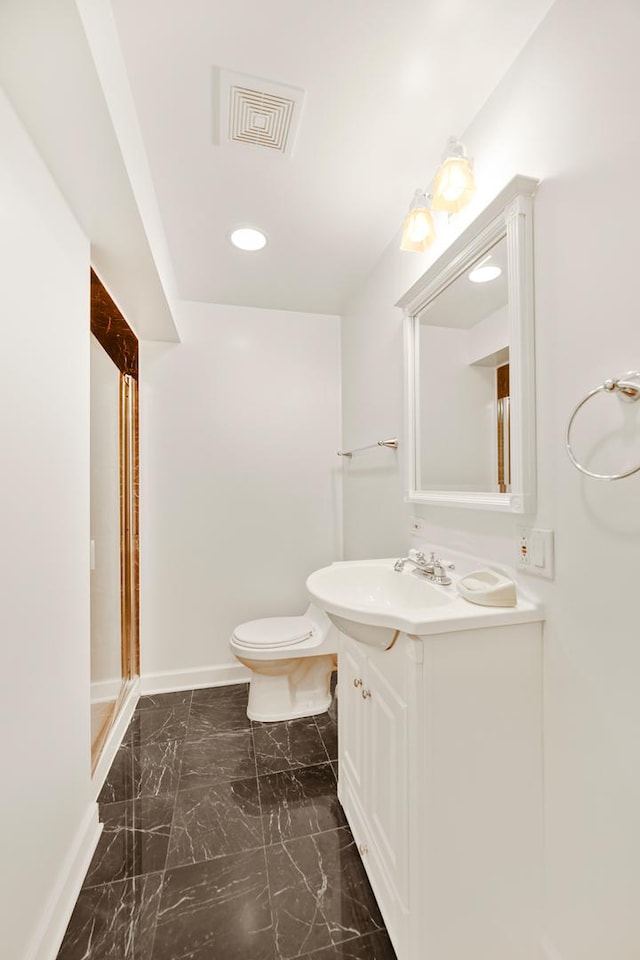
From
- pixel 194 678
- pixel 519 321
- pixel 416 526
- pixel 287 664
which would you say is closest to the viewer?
pixel 519 321

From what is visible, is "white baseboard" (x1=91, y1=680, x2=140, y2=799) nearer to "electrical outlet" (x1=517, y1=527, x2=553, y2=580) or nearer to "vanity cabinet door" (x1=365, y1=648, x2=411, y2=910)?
"vanity cabinet door" (x1=365, y1=648, x2=411, y2=910)

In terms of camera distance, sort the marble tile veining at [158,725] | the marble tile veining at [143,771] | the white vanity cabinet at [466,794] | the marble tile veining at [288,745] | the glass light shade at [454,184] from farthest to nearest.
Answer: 1. the marble tile veining at [158,725]
2. the marble tile veining at [288,745]
3. the marble tile veining at [143,771]
4. the glass light shade at [454,184]
5. the white vanity cabinet at [466,794]

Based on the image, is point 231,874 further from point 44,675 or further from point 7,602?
point 7,602

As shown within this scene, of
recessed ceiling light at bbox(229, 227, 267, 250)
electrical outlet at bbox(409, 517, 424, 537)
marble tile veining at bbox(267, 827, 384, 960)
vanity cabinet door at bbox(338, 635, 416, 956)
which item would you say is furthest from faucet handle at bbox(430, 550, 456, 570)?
recessed ceiling light at bbox(229, 227, 267, 250)

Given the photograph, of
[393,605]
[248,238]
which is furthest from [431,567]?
[248,238]

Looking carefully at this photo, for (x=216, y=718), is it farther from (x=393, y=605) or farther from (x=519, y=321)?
(x=519, y=321)

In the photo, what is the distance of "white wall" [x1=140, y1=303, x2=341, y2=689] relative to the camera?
2.33 meters

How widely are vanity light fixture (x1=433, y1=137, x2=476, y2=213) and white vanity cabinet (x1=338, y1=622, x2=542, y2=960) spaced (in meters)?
1.20

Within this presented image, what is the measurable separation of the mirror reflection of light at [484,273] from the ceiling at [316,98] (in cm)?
49

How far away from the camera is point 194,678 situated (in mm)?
2354

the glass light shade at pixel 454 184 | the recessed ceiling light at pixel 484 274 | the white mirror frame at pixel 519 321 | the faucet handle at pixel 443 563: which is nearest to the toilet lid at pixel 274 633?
the faucet handle at pixel 443 563

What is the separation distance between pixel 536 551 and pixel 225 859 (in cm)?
138

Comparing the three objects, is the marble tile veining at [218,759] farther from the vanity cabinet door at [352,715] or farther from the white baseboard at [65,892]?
the vanity cabinet door at [352,715]

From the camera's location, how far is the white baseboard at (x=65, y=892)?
3.16 ft
